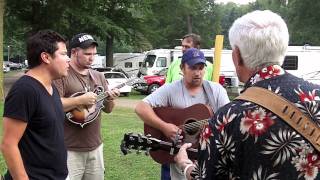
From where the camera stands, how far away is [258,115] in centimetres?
203

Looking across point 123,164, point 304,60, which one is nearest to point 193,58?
point 123,164

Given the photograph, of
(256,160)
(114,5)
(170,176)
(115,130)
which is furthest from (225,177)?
(114,5)

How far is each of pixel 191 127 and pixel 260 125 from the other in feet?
7.15

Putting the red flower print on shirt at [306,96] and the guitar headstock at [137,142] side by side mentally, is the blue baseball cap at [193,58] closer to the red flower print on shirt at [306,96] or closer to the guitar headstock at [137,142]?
the guitar headstock at [137,142]

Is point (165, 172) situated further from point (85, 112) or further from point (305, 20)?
point (305, 20)

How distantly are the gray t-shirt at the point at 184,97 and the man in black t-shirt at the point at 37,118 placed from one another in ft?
3.37

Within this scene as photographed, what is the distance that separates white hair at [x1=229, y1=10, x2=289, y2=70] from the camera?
6.89ft

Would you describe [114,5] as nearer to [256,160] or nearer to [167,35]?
[167,35]

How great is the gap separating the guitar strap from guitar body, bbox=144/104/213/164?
2081 millimetres

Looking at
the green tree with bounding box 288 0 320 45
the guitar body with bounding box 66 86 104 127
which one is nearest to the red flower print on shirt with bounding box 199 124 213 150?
the guitar body with bounding box 66 86 104 127

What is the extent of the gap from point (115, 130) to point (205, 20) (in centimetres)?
4670

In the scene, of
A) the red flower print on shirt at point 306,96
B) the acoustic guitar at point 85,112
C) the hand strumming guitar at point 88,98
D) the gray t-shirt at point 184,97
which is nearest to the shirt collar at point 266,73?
the red flower print on shirt at point 306,96

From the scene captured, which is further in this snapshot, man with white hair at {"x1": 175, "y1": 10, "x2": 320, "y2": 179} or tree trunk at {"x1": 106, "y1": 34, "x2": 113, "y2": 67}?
tree trunk at {"x1": 106, "y1": 34, "x2": 113, "y2": 67}

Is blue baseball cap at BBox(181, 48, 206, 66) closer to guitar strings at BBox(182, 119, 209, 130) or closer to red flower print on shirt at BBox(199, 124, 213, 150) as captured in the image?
guitar strings at BBox(182, 119, 209, 130)
